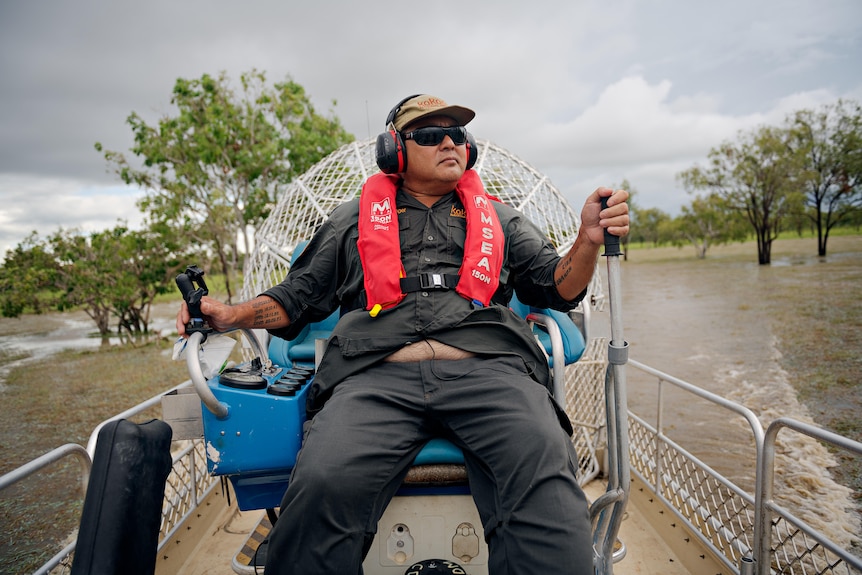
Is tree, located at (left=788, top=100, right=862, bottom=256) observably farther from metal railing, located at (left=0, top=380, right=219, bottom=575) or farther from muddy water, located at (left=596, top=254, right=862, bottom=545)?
metal railing, located at (left=0, top=380, right=219, bottom=575)

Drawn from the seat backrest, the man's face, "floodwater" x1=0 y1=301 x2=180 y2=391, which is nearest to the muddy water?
the seat backrest

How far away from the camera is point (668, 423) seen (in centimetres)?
679

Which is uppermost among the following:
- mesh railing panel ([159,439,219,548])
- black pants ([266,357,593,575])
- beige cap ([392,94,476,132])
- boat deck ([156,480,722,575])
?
beige cap ([392,94,476,132])

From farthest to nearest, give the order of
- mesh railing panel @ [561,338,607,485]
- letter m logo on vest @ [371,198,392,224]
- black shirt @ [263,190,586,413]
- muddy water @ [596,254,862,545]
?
muddy water @ [596,254,862,545]
mesh railing panel @ [561,338,607,485]
letter m logo on vest @ [371,198,392,224]
black shirt @ [263,190,586,413]

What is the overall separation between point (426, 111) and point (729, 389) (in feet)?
24.4

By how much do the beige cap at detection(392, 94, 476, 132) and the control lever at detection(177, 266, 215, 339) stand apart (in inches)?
48.7

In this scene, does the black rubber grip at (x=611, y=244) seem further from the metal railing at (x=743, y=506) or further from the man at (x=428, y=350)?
the metal railing at (x=743, y=506)

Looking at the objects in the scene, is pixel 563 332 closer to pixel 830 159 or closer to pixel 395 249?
pixel 395 249

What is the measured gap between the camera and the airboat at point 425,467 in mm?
1888

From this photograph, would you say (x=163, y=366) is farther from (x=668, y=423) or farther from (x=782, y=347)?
(x=782, y=347)

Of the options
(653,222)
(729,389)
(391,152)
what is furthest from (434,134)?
(653,222)

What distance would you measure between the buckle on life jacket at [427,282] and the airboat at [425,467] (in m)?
0.52

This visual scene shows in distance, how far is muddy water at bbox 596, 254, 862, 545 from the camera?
4723 millimetres

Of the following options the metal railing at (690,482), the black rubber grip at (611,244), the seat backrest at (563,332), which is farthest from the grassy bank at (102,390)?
the black rubber grip at (611,244)
